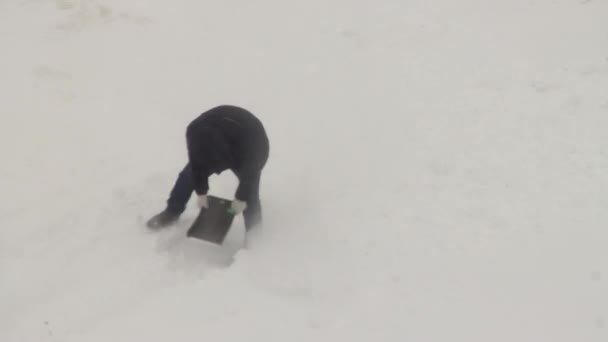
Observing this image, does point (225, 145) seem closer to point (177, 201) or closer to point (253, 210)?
point (253, 210)

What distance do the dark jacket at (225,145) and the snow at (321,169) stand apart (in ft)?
1.87

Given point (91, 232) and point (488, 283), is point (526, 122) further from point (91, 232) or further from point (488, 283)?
point (91, 232)

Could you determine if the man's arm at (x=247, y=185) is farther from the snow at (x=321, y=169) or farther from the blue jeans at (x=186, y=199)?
the snow at (x=321, y=169)

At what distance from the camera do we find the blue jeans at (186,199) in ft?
10.1

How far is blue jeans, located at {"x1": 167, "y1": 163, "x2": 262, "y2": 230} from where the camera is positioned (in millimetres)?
3070

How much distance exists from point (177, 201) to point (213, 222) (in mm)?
302

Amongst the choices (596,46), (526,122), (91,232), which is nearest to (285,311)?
(91,232)

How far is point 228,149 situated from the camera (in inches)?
103

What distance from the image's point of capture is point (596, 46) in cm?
497

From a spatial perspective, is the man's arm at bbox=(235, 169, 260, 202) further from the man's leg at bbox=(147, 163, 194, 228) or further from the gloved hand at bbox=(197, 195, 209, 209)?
the man's leg at bbox=(147, 163, 194, 228)

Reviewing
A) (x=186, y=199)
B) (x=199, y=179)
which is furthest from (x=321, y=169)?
(x=199, y=179)

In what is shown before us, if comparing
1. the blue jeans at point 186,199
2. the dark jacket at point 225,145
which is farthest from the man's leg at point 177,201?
the dark jacket at point 225,145

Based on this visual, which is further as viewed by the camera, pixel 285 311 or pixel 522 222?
pixel 522 222

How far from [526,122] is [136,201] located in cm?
298
